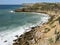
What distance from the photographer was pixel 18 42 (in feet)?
74.9

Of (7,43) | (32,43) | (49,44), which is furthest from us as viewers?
(7,43)

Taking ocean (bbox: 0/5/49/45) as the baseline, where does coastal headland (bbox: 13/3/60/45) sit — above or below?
above

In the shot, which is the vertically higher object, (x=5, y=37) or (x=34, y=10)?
(x=5, y=37)

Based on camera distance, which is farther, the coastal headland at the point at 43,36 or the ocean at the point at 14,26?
the ocean at the point at 14,26

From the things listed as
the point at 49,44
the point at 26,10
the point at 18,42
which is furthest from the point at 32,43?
the point at 26,10

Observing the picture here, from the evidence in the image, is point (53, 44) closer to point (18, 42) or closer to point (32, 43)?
point (32, 43)

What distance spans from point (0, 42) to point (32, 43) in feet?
16.3

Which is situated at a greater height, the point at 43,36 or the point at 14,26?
the point at 43,36

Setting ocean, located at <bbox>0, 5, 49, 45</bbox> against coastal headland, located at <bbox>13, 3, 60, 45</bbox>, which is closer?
coastal headland, located at <bbox>13, 3, 60, 45</bbox>

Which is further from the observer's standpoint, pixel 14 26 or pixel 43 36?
pixel 14 26

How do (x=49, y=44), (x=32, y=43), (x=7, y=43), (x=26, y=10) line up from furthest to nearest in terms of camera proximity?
(x=26, y=10) < (x=7, y=43) < (x=32, y=43) < (x=49, y=44)

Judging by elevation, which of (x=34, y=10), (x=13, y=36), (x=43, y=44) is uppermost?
(x=43, y=44)

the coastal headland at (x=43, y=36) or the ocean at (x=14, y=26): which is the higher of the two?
the coastal headland at (x=43, y=36)

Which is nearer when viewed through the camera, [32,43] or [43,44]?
[43,44]
